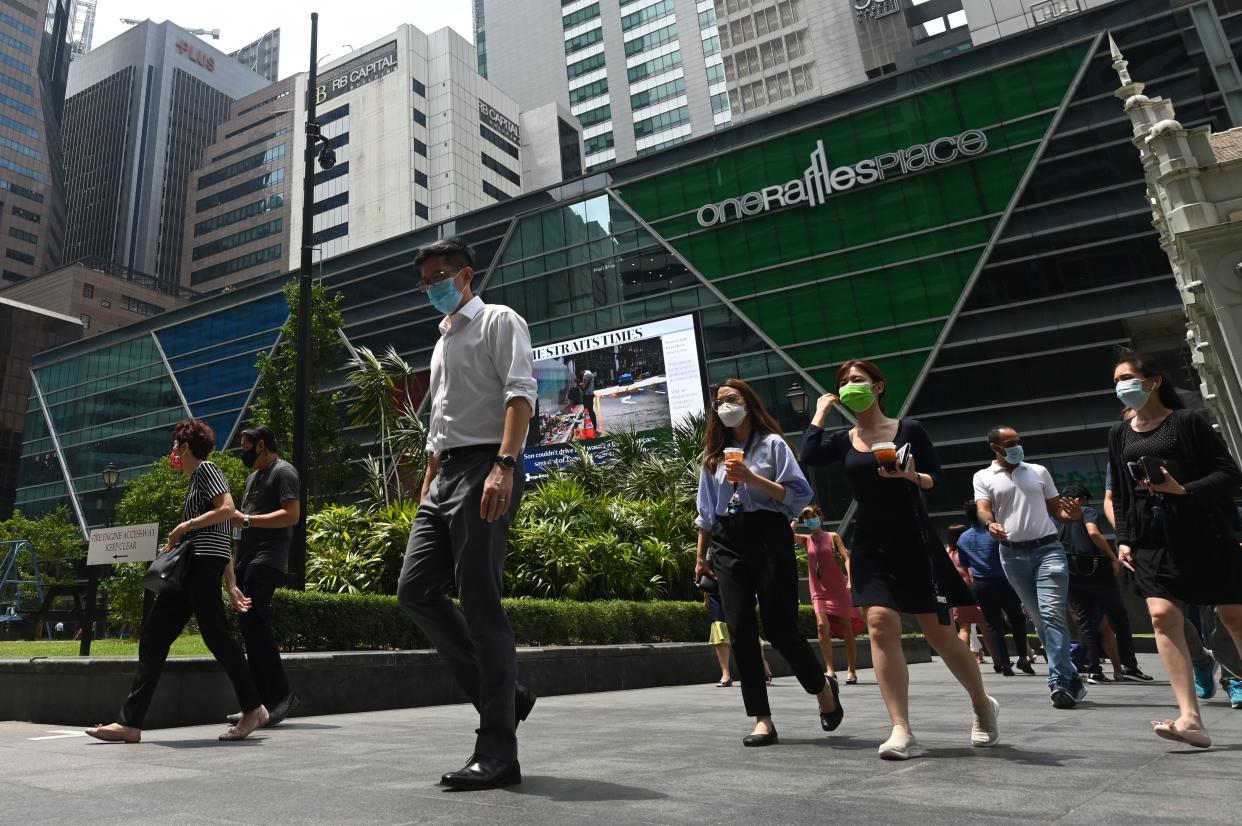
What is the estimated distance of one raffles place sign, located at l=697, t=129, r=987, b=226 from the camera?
34.3 m

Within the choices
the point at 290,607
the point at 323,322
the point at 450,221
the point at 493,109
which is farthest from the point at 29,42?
the point at 290,607

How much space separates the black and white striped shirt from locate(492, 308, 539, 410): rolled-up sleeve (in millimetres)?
2308

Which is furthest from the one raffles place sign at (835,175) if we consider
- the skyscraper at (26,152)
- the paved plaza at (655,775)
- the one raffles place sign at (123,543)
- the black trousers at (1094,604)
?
the skyscraper at (26,152)

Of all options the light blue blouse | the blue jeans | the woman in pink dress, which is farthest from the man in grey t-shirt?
the woman in pink dress

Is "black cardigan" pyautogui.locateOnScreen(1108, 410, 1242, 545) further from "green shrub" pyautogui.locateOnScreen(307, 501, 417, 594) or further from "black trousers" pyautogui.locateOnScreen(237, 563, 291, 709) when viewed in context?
"green shrub" pyautogui.locateOnScreen(307, 501, 417, 594)

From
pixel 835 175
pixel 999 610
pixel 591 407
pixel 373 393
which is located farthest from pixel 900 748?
pixel 835 175

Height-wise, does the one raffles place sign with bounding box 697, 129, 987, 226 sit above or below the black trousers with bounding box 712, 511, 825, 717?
above

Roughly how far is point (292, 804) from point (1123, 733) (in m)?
3.66

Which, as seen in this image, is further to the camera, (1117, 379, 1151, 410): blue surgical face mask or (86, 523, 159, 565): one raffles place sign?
(86, 523, 159, 565): one raffles place sign

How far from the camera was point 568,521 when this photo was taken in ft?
46.4

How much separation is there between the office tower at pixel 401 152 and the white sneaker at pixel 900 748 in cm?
6769

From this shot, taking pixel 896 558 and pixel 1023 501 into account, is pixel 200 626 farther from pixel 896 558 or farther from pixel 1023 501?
pixel 1023 501

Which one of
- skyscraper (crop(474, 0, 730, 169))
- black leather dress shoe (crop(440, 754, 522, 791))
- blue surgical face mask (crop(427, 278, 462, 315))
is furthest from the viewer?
skyscraper (crop(474, 0, 730, 169))

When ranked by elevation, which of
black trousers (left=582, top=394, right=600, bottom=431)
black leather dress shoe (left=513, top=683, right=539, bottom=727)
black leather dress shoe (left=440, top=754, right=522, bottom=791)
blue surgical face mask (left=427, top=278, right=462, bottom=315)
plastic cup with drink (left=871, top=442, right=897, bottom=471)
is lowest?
black leather dress shoe (left=440, top=754, right=522, bottom=791)
